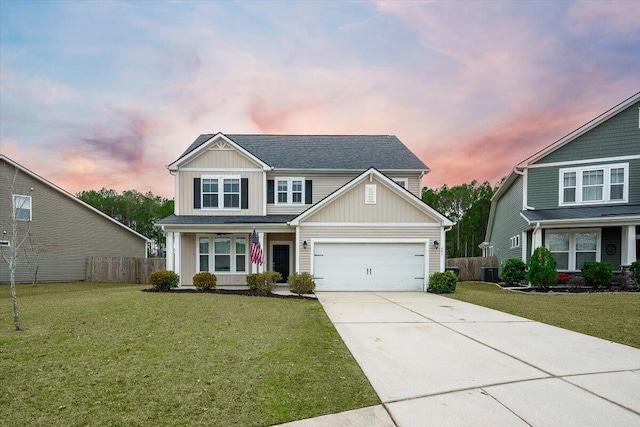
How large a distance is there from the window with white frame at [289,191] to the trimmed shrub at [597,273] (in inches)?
520

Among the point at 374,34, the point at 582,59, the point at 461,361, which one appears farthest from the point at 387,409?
the point at 582,59

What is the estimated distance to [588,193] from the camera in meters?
17.4

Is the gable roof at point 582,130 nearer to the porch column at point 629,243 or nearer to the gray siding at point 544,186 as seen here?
the gray siding at point 544,186

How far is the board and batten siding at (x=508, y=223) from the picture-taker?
64.2ft

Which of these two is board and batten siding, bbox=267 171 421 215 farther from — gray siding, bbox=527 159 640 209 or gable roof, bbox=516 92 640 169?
gray siding, bbox=527 159 640 209

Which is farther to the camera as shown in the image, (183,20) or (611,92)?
(611,92)

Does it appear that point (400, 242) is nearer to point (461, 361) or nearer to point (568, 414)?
point (461, 361)

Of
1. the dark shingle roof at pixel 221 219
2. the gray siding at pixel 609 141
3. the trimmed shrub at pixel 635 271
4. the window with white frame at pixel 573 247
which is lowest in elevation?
the trimmed shrub at pixel 635 271

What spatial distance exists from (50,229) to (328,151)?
1640 cm

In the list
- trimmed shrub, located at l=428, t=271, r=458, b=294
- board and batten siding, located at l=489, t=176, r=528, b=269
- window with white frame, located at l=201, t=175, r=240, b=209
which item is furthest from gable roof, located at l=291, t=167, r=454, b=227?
board and batten siding, located at l=489, t=176, r=528, b=269

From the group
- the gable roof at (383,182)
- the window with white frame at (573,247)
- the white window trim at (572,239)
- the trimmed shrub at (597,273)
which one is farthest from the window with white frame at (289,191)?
the trimmed shrub at (597,273)

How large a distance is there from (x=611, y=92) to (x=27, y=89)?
26.5m

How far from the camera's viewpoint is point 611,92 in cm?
1706

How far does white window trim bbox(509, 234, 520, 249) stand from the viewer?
64.6 feet
